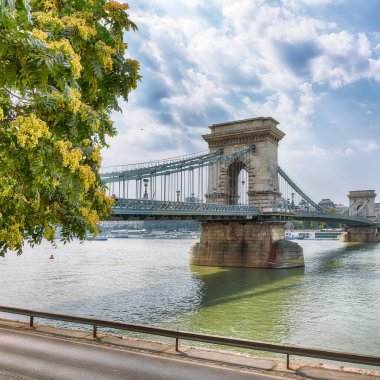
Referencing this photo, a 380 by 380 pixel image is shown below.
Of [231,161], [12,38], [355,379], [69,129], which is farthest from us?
[231,161]

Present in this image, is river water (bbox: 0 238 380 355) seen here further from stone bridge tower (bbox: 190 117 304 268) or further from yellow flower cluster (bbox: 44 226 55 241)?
yellow flower cluster (bbox: 44 226 55 241)

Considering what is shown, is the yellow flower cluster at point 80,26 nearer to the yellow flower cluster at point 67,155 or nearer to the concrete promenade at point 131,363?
the yellow flower cluster at point 67,155

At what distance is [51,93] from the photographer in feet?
21.7

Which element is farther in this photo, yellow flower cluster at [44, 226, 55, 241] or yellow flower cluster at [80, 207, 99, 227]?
yellow flower cluster at [44, 226, 55, 241]

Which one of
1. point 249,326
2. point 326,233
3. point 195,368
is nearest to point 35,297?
point 249,326

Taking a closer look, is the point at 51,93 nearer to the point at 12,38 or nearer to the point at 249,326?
the point at 12,38

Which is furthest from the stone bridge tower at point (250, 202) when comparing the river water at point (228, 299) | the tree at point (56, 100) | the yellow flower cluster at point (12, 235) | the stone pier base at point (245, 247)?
the yellow flower cluster at point (12, 235)

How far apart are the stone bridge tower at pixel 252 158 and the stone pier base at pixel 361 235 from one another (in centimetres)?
7418

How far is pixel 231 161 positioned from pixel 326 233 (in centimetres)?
9845

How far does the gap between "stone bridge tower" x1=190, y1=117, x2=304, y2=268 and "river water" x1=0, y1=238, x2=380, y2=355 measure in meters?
2.64

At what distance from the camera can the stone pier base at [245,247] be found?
47375mm

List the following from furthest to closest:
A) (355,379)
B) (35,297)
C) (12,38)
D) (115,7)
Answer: (35,297) → (115,7) → (355,379) → (12,38)

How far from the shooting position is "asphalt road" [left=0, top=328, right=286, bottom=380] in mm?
8961

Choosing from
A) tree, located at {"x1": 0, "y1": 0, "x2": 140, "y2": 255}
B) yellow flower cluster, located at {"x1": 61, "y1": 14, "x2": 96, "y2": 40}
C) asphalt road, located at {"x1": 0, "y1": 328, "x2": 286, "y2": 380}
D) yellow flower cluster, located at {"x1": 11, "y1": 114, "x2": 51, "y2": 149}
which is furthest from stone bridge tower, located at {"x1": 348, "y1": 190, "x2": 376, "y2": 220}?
yellow flower cluster, located at {"x1": 11, "y1": 114, "x2": 51, "y2": 149}
